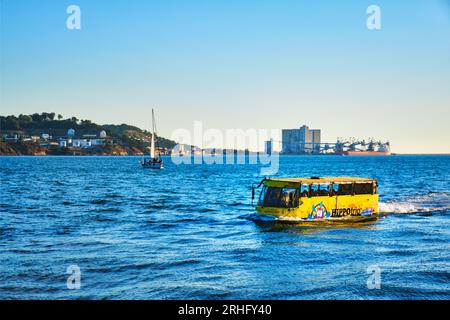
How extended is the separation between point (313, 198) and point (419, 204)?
68.4 ft

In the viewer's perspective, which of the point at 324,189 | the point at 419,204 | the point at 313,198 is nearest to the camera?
the point at 313,198

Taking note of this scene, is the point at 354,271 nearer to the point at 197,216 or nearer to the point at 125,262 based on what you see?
the point at 125,262

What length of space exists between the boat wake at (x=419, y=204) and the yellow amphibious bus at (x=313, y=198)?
7028 mm

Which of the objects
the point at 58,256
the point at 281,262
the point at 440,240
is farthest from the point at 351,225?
the point at 58,256

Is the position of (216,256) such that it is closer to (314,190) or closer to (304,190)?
(304,190)

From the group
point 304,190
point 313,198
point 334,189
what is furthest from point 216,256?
point 334,189

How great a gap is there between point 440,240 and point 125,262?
1783cm

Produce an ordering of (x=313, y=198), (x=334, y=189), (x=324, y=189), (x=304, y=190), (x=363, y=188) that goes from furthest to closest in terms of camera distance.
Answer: (x=363, y=188)
(x=334, y=189)
(x=324, y=189)
(x=313, y=198)
(x=304, y=190)

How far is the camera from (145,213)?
43594 millimetres

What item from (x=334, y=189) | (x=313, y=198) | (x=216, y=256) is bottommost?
(x=216, y=256)

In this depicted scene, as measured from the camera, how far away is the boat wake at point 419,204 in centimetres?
4503

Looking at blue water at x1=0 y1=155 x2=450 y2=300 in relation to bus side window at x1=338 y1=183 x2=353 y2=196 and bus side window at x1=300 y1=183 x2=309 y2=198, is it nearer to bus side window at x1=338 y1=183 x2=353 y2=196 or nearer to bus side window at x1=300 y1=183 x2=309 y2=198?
bus side window at x1=300 y1=183 x2=309 y2=198

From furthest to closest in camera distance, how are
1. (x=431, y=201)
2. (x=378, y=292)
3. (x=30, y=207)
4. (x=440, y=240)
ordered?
(x=431, y=201), (x=30, y=207), (x=440, y=240), (x=378, y=292)

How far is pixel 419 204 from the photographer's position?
50.8m
